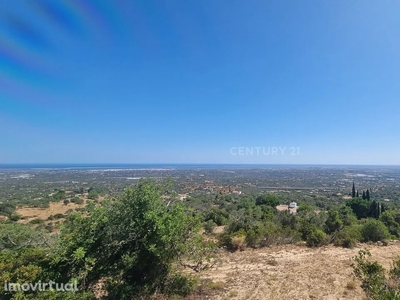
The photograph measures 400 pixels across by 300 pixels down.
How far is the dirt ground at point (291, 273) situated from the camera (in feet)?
23.8

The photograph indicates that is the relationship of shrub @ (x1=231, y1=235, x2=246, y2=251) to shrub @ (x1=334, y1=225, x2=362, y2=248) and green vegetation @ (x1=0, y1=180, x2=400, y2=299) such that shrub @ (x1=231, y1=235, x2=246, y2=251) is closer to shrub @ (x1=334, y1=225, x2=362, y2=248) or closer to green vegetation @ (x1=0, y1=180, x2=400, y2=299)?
green vegetation @ (x1=0, y1=180, x2=400, y2=299)

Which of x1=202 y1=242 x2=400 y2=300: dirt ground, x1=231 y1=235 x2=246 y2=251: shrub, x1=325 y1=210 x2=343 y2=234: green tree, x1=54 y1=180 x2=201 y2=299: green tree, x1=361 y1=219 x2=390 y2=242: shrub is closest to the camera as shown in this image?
x1=54 y1=180 x2=201 y2=299: green tree

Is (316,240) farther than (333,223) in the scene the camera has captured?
No

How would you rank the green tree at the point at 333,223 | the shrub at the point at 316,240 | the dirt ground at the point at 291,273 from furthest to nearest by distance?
the green tree at the point at 333,223
the shrub at the point at 316,240
the dirt ground at the point at 291,273

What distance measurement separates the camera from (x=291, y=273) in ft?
28.9

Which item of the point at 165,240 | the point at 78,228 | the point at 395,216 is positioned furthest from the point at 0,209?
the point at 395,216

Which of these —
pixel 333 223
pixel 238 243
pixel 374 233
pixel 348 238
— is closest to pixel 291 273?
pixel 238 243

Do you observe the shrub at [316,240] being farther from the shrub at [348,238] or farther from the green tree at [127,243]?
the green tree at [127,243]

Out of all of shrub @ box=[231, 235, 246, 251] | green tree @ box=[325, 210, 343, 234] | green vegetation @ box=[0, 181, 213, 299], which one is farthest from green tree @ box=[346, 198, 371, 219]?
green vegetation @ box=[0, 181, 213, 299]

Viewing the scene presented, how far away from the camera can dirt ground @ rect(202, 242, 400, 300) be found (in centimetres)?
727

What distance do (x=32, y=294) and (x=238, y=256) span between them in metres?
8.80

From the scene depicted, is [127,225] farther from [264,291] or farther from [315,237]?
[315,237]

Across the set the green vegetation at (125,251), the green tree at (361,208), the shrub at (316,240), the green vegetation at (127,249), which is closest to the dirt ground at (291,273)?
the shrub at (316,240)

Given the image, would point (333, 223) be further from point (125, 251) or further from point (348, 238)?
point (125, 251)
